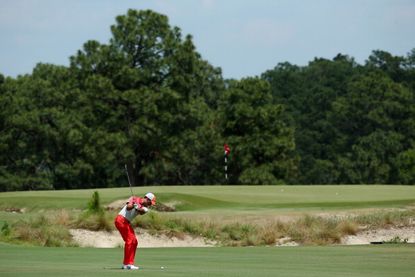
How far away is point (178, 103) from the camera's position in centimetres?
8362

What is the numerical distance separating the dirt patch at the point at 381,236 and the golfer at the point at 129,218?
1439cm

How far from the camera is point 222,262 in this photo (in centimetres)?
2327

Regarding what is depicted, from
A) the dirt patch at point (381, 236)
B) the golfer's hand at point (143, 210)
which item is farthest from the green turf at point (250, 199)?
the golfer's hand at point (143, 210)

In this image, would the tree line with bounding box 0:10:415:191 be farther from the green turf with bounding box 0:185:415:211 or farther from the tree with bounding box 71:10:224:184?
the green turf with bounding box 0:185:415:211

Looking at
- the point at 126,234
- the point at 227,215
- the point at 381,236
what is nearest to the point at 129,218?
the point at 126,234

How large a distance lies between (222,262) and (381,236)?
13052mm

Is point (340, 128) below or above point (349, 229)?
above

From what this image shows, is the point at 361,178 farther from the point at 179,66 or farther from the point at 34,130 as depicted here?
the point at 34,130

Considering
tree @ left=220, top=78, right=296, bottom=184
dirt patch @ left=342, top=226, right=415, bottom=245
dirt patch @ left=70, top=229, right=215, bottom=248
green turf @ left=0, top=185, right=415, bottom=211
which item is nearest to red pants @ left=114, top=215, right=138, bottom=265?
dirt patch @ left=70, top=229, right=215, bottom=248

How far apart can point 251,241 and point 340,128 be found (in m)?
89.4

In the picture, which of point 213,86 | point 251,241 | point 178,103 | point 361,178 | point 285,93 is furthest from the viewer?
point 285,93

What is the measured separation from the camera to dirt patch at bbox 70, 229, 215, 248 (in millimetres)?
33675

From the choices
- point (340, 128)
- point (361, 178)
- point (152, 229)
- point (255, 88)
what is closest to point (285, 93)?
point (340, 128)

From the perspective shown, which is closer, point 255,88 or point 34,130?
point 34,130
